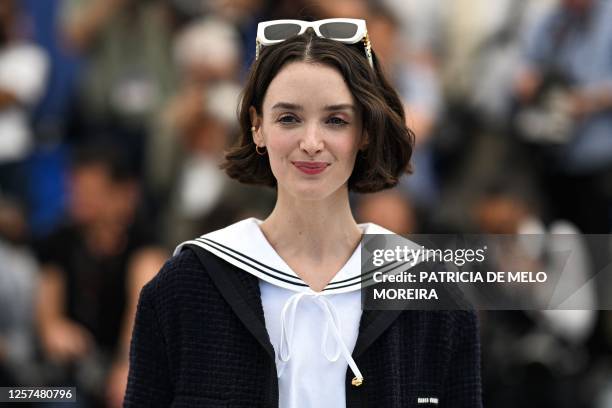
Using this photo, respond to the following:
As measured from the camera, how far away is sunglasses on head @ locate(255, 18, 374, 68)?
2996 mm

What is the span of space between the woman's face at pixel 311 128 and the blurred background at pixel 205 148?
3.23 m

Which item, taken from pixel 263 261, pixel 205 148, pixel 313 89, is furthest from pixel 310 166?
pixel 205 148

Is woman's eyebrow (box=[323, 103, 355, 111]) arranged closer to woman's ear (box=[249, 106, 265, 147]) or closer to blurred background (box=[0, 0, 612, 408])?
woman's ear (box=[249, 106, 265, 147])

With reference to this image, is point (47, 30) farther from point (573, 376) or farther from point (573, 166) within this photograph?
point (573, 376)

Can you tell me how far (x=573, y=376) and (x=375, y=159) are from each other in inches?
132

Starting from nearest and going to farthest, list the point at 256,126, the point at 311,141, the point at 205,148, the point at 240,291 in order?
the point at 311,141 < the point at 240,291 < the point at 256,126 < the point at 205,148

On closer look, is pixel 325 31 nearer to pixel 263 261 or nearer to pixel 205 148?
pixel 263 261

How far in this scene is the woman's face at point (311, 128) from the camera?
113 inches

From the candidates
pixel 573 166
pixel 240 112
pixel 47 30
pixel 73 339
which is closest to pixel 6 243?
pixel 73 339

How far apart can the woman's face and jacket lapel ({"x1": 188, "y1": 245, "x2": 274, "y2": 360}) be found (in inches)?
10.2

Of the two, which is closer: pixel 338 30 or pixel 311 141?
pixel 311 141

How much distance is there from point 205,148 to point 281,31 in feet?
11.5

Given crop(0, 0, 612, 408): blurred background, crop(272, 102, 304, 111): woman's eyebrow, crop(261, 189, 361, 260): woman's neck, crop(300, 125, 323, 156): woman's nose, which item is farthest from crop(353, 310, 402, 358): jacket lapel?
crop(0, 0, 612, 408): blurred background

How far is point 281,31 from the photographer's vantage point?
3039mm
